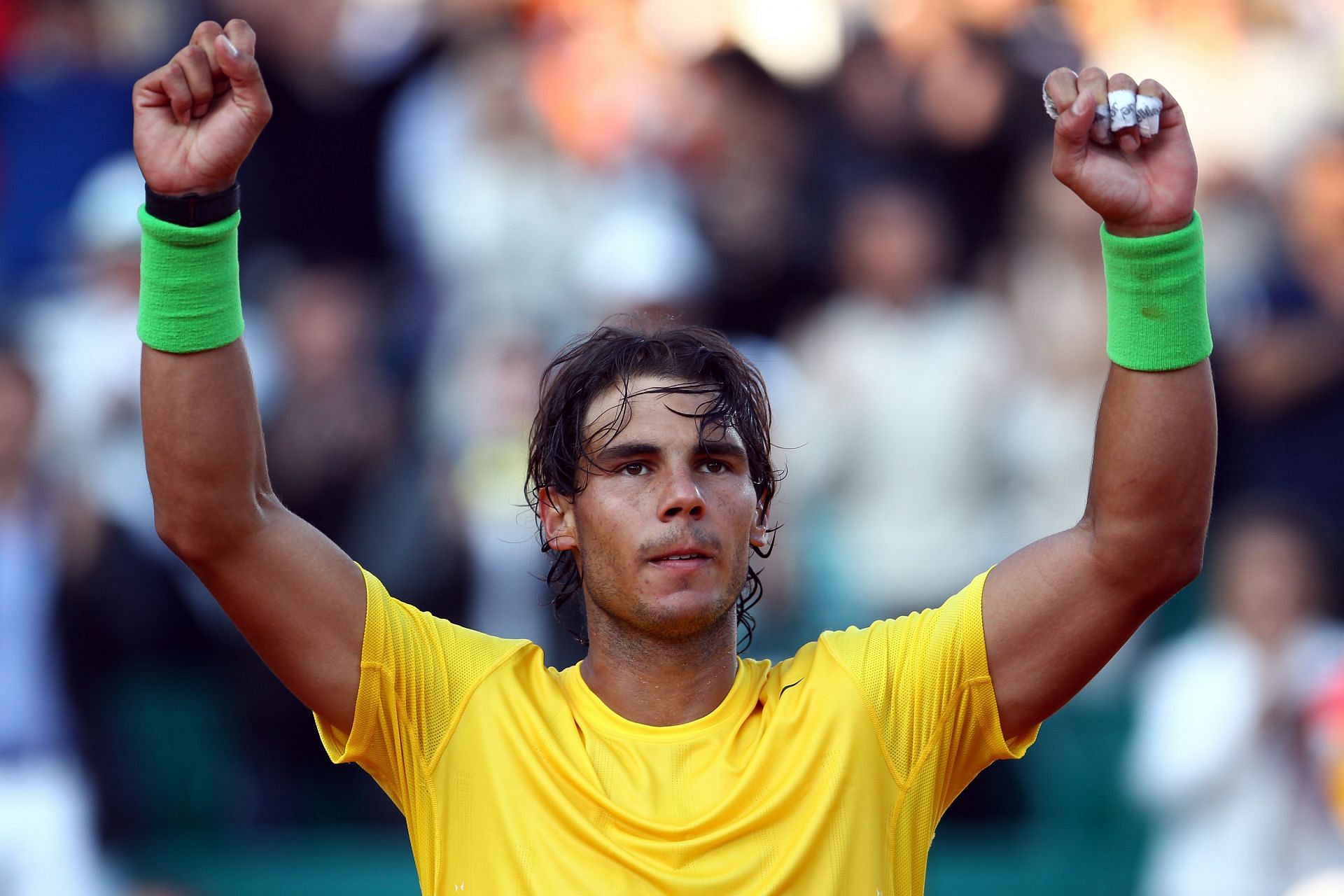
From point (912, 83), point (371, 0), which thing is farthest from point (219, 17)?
point (912, 83)

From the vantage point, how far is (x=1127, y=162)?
2.66 metres

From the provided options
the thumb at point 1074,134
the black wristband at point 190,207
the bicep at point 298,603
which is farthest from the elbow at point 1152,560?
the black wristband at point 190,207

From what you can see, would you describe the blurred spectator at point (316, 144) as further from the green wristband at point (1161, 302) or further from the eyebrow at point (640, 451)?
the green wristband at point (1161, 302)

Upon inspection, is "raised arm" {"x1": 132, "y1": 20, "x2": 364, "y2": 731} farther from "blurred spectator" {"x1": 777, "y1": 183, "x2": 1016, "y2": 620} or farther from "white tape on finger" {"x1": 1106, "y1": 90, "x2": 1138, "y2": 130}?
"blurred spectator" {"x1": 777, "y1": 183, "x2": 1016, "y2": 620}

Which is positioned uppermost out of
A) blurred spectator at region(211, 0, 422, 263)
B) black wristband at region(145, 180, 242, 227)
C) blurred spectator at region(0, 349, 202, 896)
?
blurred spectator at region(211, 0, 422, 263)

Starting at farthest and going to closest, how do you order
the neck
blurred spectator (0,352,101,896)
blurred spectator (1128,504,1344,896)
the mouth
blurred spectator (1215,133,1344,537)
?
blurred spectator (1215,133,1344,537) < blurred spectator (0,352,101,896) < blurred spectator (1128,504,1344,896) < the neck < the mouth

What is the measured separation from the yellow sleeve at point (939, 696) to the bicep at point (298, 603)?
847mm

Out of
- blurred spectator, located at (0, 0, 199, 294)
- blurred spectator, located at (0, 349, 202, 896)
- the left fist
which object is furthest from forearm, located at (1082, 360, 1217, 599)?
blurred spectator, located at (0, 0, 199, 294)

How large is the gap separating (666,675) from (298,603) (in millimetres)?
652

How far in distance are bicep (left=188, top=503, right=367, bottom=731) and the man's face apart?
426 mm

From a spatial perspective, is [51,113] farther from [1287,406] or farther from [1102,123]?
[1102,123]

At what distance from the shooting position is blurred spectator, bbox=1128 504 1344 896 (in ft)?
19.2

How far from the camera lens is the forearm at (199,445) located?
262 cm

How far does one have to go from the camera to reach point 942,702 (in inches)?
111
